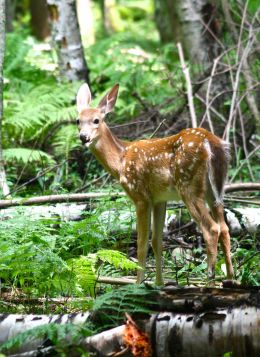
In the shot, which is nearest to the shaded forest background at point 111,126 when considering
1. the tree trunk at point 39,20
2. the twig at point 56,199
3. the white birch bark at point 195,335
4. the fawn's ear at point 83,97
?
the twig at point 56,199

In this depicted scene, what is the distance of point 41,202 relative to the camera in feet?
25.4

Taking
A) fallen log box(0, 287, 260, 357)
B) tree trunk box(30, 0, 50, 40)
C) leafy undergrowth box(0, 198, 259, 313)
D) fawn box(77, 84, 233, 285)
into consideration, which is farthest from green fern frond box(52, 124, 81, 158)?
tree trunk box(30, 0, 50, 40)

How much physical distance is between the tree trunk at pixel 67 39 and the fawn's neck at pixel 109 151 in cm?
457

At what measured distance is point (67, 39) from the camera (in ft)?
38.4

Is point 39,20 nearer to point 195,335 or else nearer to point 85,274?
point 85,274

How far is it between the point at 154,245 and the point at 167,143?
87 centimetres

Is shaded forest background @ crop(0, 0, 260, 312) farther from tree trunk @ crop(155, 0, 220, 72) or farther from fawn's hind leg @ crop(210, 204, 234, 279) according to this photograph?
fawn's hind leg @ crop(210, 204, 234, 279)

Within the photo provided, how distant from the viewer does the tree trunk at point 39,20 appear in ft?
73.2

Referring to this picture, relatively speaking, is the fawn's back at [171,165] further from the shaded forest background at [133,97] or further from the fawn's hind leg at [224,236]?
the shaded forest background at [133,97]

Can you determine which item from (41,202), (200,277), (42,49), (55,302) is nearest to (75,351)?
(55,302)

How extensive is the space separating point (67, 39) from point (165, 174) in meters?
5.60

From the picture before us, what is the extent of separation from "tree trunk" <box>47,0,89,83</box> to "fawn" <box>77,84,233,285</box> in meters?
4.37

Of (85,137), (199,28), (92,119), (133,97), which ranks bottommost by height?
(85,137)

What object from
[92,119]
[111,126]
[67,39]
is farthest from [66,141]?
[92,119]
